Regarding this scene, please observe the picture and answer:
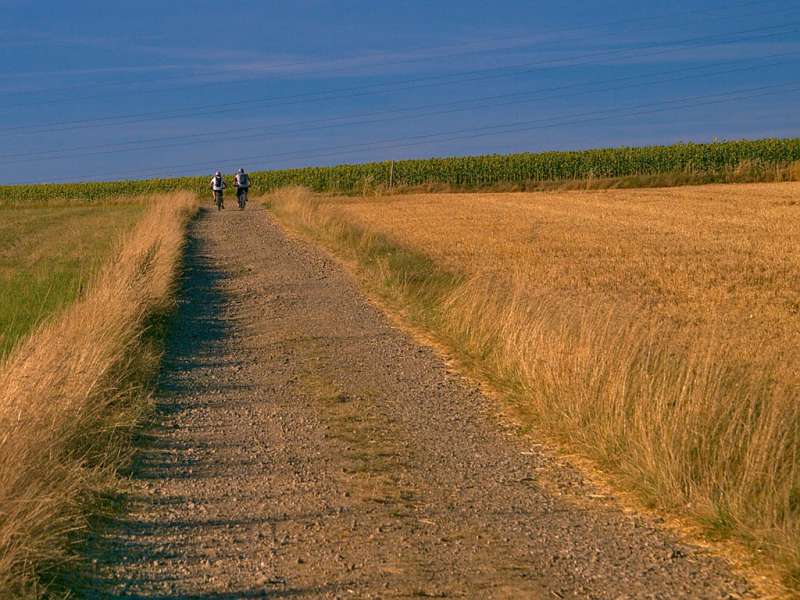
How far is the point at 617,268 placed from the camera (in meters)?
17.9

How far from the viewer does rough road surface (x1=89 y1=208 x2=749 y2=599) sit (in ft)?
15.3

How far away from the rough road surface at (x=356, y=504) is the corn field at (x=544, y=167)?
5329 centimetres

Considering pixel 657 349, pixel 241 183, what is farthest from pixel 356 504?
pixel 241 183

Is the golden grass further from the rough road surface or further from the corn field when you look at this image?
the corn field

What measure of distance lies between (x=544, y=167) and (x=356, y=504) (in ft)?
206

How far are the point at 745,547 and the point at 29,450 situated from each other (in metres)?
3.66

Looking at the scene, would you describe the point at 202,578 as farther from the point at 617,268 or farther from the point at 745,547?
the point at 617,268

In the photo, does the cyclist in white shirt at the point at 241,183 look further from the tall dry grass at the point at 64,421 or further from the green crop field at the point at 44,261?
the tall dry grass at the point at 64,421

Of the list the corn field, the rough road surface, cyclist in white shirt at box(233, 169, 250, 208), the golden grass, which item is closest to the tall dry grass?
the rough road surface

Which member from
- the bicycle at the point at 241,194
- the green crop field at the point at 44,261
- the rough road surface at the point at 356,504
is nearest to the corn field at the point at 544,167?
the bicycle at the point at 241,194

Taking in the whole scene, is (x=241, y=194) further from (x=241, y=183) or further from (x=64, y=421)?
(x=64, y=421)

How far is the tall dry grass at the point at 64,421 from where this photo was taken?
15.1 feet

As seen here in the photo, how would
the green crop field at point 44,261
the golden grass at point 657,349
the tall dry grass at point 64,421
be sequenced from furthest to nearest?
the green crop field at point 44,261 → the golden grass at point 657,349 → the tall dry grass at point 64,421

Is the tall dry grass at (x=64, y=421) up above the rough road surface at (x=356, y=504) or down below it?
above
